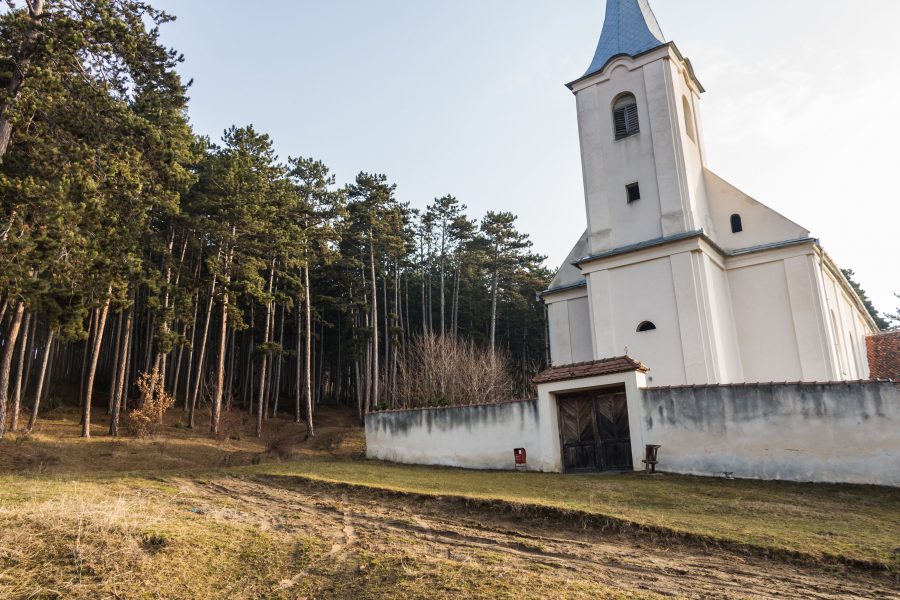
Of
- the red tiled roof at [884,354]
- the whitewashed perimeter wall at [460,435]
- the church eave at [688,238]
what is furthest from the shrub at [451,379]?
the red tiled roof at [884,354]

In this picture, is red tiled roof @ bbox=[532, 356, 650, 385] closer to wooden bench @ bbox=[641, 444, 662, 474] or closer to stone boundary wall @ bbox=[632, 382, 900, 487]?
stone boundary wall @ bbox=[632, 382, 900, 487]

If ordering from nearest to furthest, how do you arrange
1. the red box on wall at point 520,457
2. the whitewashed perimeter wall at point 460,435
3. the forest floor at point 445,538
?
the forest floor at point 445,538
the red box on wall at point 520,457
the whitewashed perimeter wall at point 460,435

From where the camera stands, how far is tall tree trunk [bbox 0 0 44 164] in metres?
12.9

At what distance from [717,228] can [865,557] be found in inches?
705

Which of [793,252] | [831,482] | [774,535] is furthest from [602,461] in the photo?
[793,252]

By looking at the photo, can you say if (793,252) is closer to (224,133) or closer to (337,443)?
(337,443)

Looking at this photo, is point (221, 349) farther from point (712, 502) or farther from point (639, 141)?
point (712, 502)

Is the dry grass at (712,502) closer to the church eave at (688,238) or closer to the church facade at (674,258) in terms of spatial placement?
the church facade at (674,258)

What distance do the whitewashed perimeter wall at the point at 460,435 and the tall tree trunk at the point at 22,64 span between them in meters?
11.5

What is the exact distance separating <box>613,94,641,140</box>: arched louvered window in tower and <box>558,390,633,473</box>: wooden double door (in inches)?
472

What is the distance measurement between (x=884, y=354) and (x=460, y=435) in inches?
998

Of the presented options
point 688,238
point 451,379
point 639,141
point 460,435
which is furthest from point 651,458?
point 451,379

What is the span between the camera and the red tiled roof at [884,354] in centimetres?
2801

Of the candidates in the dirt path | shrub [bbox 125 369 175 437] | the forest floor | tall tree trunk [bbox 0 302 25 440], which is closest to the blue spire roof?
the forest floor
